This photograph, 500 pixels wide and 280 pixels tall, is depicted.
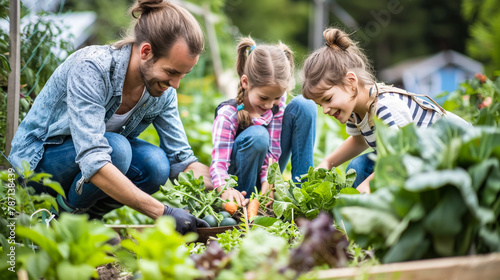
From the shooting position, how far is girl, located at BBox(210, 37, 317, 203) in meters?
2.39

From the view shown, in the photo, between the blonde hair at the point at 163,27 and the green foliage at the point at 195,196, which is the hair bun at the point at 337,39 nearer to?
the blonde hair at the point at 163,27

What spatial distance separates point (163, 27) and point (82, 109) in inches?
18.5

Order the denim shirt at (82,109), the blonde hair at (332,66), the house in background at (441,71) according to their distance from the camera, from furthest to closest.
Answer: the house in background at (441,71), the blonde hair at (332,66), the denim shirt at (82,109)

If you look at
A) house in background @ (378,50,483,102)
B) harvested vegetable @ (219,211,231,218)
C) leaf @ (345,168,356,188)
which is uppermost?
leaf @ (345,168,356,188)

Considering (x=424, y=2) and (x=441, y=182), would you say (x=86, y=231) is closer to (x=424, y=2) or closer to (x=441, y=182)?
(x=441, y=182)

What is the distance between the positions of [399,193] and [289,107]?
154 centimetres

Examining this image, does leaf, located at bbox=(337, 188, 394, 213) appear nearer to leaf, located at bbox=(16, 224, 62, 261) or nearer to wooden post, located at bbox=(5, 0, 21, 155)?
leaf, located at bbox=(16, 224, 62, 261)

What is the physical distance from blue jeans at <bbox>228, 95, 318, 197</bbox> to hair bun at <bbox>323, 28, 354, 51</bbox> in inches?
16.1

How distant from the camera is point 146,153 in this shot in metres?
2.30

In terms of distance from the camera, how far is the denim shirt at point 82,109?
1.82 meters

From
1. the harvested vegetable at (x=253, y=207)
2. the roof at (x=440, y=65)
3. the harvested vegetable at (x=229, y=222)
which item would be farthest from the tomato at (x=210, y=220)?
the roof at (x=440, y=65)

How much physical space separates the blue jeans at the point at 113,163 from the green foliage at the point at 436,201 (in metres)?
1.23

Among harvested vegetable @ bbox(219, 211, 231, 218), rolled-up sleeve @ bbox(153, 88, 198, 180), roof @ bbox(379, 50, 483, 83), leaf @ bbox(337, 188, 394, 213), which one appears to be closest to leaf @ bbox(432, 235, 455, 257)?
leaf @ bbox(337, 188, 394, 213)

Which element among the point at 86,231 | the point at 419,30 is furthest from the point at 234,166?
the point at 419,30
